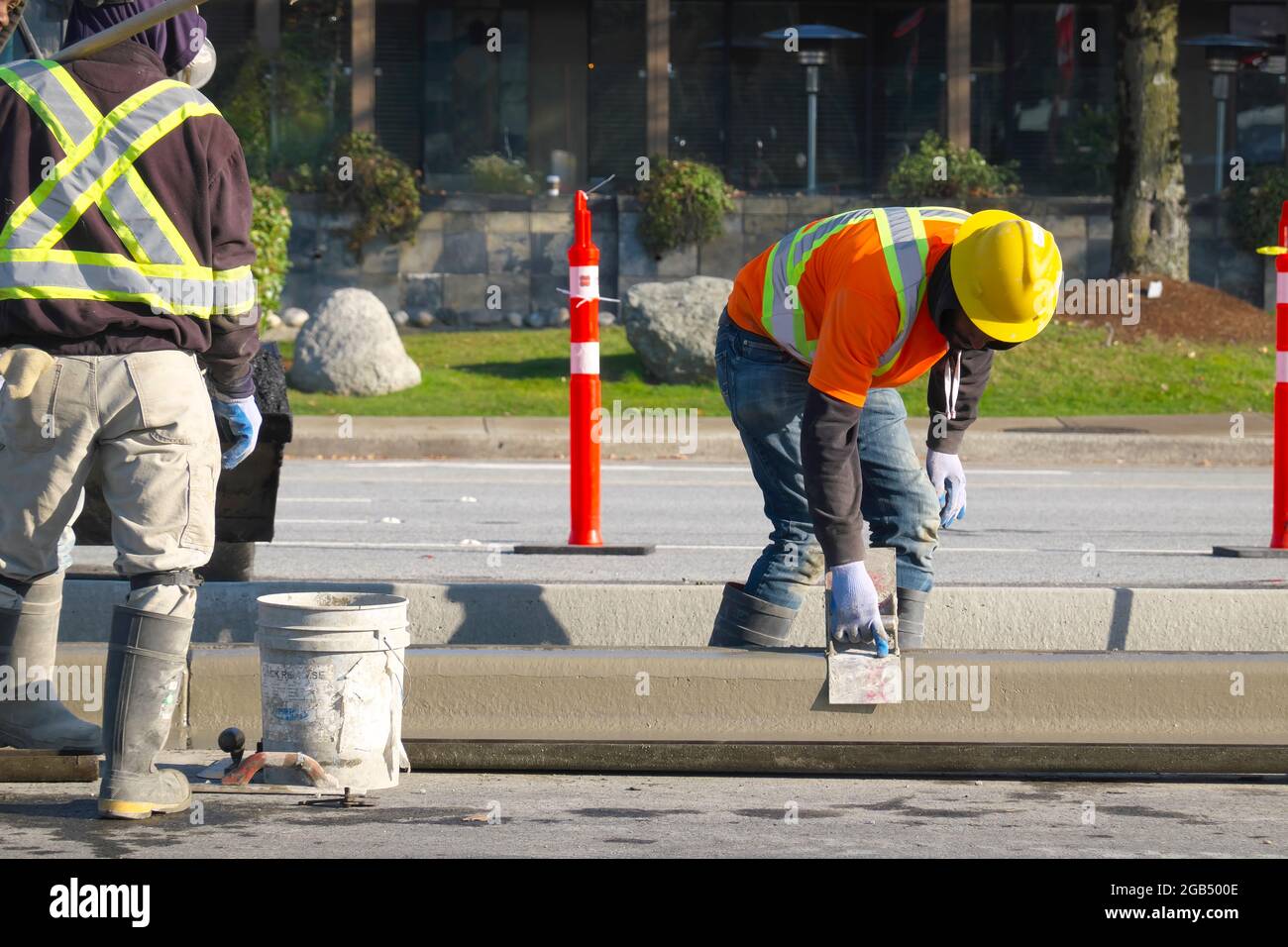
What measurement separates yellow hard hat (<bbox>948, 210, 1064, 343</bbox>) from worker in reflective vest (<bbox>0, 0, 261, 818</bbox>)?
176 centimetres

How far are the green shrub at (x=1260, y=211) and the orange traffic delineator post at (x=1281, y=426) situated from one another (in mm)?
14016

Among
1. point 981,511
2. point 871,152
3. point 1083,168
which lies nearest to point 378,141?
point 871,152

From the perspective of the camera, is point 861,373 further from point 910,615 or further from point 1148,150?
point 1148,150

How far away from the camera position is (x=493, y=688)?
493 centimetres

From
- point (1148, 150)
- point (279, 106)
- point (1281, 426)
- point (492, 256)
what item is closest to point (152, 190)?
point (1281, 426)

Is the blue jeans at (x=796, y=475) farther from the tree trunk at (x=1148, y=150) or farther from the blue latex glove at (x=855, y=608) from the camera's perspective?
the tree trunk at (x=1148, y=150)

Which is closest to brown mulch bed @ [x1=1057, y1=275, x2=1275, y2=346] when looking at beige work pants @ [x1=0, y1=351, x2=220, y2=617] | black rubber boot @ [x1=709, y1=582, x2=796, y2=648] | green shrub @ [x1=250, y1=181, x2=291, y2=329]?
green shrub @ [x1=250, y1=181, x2=291, y2=329]

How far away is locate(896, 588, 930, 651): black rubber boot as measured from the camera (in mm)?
5363

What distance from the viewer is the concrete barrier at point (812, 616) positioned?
601 cm

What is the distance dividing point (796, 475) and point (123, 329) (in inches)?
75.6

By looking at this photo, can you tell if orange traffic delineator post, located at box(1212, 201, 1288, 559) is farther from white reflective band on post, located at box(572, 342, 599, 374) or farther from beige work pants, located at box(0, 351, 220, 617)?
beige work pants, located at box(0, 351, 220, 617)

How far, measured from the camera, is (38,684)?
4.60 m

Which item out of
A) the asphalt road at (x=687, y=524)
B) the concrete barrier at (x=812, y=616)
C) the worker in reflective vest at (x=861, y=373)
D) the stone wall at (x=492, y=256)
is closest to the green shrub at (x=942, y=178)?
the stone wall at (x=492, y=256)
